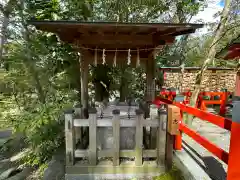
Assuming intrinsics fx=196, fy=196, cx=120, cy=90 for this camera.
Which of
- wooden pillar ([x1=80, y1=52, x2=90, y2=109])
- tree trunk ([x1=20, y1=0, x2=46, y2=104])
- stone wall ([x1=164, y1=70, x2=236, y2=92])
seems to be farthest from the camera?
stone wall ([x1=164, y1=70, x2=236, y2=92])

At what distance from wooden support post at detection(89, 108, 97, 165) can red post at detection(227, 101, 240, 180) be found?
A: 1.87 metres

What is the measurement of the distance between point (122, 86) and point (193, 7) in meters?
4.42

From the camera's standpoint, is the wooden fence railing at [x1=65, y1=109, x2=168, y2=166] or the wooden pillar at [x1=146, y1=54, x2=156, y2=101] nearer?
the wooden fence railing at [x1=65, y1=109, x2=168, y2=166]

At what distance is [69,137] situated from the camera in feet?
10.3

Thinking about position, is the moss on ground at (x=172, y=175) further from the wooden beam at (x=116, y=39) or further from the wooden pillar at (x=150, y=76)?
the wooden beam at (x=116, y=39)

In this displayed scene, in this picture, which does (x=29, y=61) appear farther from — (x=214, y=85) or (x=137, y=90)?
(x=214, y=85)

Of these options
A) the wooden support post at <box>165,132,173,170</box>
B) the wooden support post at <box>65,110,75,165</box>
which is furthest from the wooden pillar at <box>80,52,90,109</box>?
the wooden support post at <box>165,132,173,170</box>

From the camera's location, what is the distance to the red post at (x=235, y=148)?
6.61 ft

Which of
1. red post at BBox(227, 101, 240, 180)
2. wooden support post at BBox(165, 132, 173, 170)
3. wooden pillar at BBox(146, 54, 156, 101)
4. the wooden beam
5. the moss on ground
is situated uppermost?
the wooden beam

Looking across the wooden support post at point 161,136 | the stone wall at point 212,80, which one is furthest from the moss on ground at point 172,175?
the stone wall at point 212,80

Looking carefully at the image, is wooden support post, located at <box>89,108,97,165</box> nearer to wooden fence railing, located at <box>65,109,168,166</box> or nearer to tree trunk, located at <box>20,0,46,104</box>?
wooden fence railing, located at <box>65,109,168,166</box>

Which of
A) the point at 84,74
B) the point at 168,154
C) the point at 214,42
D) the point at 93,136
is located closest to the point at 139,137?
the point at 168,154

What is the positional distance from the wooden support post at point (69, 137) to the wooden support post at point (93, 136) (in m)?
0.29

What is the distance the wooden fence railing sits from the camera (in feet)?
10.2
